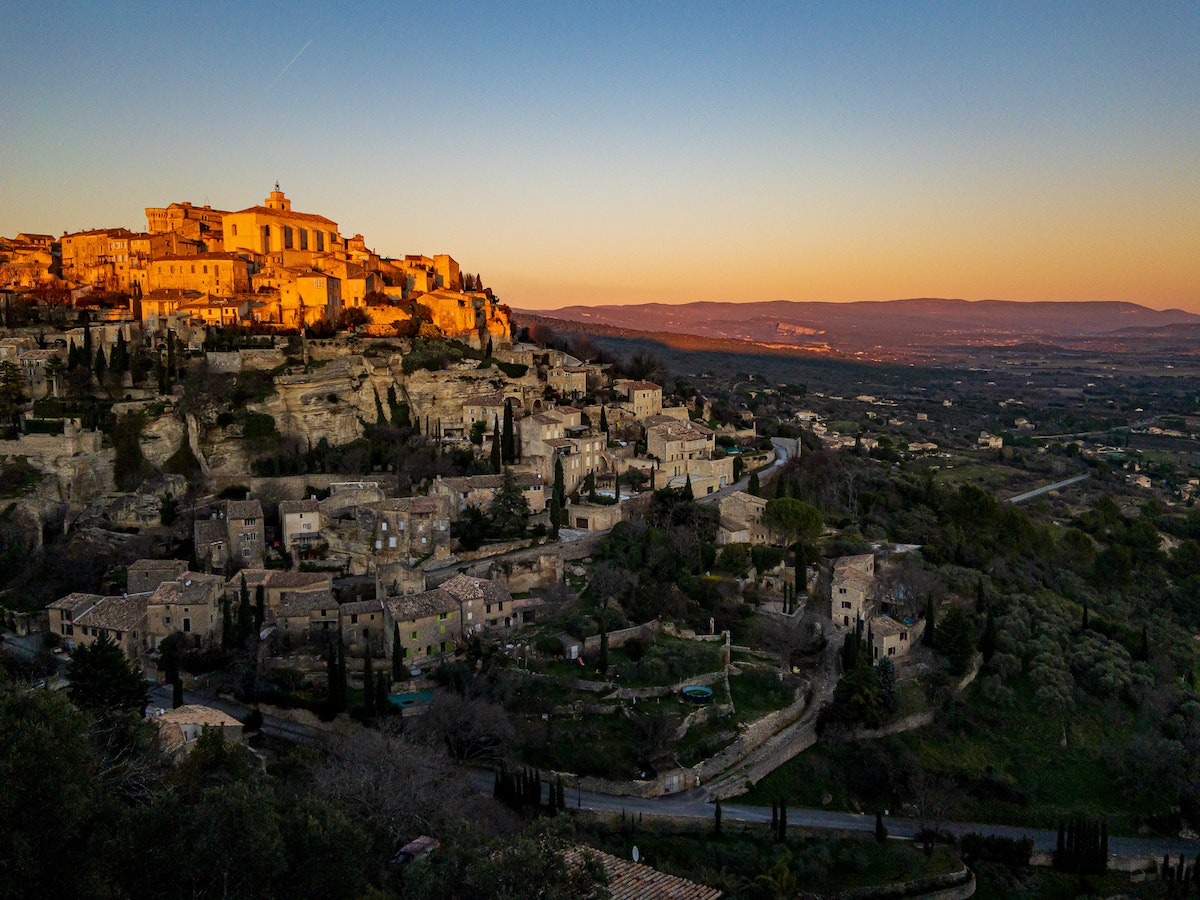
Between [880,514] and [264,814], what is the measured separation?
3036 cm

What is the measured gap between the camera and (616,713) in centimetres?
2253

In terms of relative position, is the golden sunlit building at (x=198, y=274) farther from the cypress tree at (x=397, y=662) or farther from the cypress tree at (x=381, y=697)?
the cypress tree at (x=381, y=697)

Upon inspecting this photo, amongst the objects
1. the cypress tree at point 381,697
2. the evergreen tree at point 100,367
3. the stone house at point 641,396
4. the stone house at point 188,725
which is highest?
the evergreen tree at point 100,367

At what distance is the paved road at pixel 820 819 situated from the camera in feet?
65.8

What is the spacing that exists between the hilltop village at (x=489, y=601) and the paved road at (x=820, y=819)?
33cm

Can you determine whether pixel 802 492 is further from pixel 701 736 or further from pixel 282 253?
pixel 282 253

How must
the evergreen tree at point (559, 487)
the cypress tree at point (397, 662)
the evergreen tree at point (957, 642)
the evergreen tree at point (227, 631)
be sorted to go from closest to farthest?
the cypress tree at point (397, 662) < the evergreen tree at point (227, 631) < the evergreen tree at point (957, 642) < the evergreen tree at point (559, 487)

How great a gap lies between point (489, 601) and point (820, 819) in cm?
1107

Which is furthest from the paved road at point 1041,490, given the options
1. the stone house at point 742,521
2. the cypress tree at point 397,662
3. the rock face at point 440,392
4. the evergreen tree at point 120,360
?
the evergreen tree at point 120,360

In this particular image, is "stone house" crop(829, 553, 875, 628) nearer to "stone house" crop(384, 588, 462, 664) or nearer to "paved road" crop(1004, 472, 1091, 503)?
"stone house" crop(384, 588, 462, 664)

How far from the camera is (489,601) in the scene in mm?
26484

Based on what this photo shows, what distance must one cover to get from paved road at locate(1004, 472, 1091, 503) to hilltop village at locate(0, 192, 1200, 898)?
568 centimetres

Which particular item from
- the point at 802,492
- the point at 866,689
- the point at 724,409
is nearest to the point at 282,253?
the point at 724,409

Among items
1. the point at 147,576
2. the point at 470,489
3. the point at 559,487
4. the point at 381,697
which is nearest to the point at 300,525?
the point at 147,576
